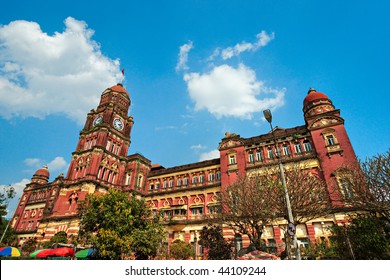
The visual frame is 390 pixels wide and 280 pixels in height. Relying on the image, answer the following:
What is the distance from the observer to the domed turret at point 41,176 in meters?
54.6

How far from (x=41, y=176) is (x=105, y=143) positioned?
29.7 meters

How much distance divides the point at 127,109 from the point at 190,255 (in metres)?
34.5

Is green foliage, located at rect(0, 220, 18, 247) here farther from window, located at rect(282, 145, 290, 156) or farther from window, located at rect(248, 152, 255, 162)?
window, located at rect(282, 145, 290, 156)

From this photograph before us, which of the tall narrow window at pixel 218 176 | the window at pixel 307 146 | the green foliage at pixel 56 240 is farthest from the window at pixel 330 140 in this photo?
the green foliage at pixel 56 240

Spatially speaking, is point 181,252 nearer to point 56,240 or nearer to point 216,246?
point 216,246

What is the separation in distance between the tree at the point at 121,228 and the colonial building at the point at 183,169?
534 inches

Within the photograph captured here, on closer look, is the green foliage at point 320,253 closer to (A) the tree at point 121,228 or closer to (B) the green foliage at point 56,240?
(A) the tree at point 121,228

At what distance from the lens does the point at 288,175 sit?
808 inches

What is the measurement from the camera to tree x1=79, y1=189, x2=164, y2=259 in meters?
16.1

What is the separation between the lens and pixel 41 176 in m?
55.2

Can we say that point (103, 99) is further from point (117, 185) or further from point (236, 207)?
point (236, 207)

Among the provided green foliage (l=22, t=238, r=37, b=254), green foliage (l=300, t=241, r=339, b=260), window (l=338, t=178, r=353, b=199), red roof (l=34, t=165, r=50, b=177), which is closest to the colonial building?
window (l=338, t=178, r=353, b=199)

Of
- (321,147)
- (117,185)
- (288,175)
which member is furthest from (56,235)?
(321,147)
